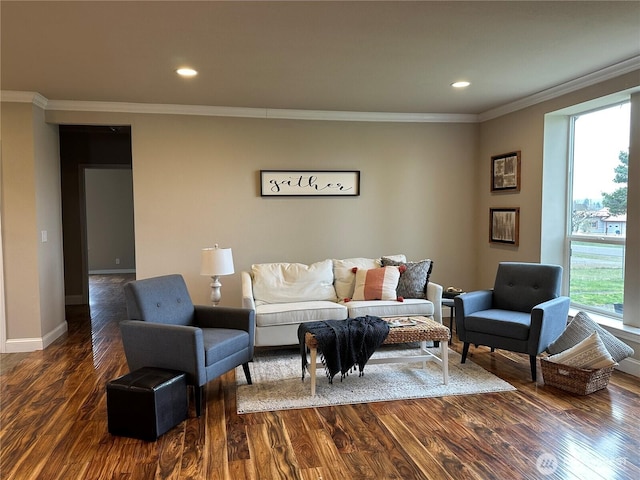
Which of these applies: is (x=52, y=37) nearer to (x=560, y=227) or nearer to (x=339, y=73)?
(x=339, y=73)

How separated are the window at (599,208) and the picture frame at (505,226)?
528 mm

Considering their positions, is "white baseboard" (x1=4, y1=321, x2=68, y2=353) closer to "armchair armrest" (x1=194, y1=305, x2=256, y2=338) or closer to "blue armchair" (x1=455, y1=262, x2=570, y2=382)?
"armchair armrest" (x1=194, y1=305, x2=256, y2=338)

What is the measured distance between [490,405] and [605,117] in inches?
116

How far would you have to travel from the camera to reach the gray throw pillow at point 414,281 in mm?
4773

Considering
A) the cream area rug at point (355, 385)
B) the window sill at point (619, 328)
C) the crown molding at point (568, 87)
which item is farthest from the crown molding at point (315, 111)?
the cream area rug at point (355, 385)

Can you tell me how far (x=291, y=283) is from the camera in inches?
189

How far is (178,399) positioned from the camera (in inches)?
117

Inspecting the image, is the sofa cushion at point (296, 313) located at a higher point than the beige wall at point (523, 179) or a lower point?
lower

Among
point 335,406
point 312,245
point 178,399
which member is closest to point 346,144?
point 312,245

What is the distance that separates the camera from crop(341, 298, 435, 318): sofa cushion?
4430 millimetres

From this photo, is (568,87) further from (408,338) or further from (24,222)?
(24,222)

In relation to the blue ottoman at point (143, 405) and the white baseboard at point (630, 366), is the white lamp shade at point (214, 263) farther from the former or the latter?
the white baseboard at point (630, 366)

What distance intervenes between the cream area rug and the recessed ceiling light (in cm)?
255

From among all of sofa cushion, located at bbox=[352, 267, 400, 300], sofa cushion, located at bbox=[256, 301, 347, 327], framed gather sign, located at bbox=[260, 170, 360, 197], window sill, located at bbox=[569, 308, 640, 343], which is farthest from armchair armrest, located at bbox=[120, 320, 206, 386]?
window sill, located at bbox=[569, 308, 640, 343]
